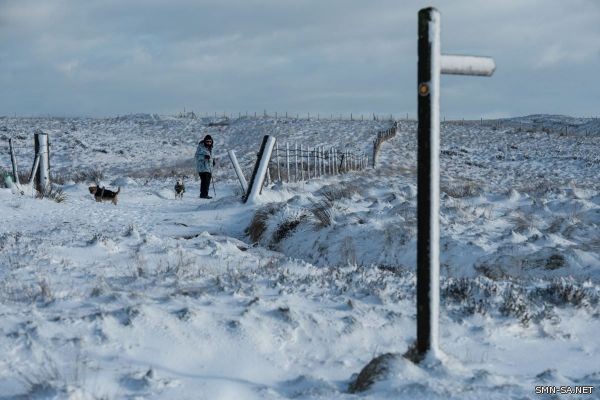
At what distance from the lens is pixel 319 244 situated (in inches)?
321

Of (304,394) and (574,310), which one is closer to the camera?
(304,394)

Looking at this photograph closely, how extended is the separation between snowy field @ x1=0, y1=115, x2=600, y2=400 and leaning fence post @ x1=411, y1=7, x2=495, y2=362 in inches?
15.9

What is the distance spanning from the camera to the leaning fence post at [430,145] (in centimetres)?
312

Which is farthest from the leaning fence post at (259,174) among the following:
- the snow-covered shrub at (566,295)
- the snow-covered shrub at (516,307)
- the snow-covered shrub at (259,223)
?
the snow-covered shrub at (516,307)

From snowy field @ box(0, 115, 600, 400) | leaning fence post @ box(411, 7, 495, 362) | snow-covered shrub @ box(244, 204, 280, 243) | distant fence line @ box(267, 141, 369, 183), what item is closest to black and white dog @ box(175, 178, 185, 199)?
snowy field @ box(0, 115, 600, 400)

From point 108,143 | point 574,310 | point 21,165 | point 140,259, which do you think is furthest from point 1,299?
point 108,143

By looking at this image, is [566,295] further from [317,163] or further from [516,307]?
[317,163]

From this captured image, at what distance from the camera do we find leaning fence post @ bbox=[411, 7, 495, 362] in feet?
10.2

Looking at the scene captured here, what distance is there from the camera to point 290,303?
14.9ft

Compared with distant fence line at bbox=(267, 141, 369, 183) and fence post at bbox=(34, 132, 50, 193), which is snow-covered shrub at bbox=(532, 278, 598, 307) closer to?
fence post at bbox=(34, 132, 50, 193)

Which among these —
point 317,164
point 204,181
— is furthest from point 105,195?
point 317,164

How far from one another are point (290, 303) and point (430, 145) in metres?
1.89

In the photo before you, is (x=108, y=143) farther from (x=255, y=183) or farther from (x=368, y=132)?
(x=255, y=183)

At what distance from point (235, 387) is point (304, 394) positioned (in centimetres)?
36
